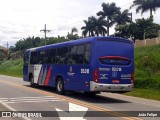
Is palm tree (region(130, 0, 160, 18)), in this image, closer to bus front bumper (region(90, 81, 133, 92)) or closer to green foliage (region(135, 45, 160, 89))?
green foliage (region(135, 45, 160, 89))

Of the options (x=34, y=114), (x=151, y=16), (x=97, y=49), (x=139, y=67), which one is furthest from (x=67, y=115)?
(x=151, y=16)

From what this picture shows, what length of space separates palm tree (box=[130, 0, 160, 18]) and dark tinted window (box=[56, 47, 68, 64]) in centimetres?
5020

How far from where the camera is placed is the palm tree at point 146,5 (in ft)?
224

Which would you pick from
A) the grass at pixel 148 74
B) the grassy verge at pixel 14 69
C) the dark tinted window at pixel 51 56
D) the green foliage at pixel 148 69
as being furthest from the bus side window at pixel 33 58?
the grassy verge at pixel 14 69

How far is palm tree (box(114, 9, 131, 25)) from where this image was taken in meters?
80.0

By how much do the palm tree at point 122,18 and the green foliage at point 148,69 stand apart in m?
45.0

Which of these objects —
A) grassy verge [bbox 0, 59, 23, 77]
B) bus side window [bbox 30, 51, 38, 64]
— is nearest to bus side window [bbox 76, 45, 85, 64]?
bus side window [bbox 30, 51, 38, 64]

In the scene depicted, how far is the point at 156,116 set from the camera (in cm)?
1259

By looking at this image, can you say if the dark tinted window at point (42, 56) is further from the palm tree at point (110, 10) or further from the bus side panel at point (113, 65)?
the palm tree at point (110, 10)

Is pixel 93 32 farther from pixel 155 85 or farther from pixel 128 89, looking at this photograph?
pixel 128 89

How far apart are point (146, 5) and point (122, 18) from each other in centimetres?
1210

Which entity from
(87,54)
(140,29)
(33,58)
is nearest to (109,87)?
(87,54)

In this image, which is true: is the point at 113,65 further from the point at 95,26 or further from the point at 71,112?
the point at 95,26

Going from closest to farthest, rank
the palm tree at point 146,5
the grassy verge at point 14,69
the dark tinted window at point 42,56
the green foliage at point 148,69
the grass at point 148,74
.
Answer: the grass at point 148,74, the dark tinted window at point 42,56, the green foliage at point 148,69, the grassy verge at point 14,69, the palm tree at point 146,5
